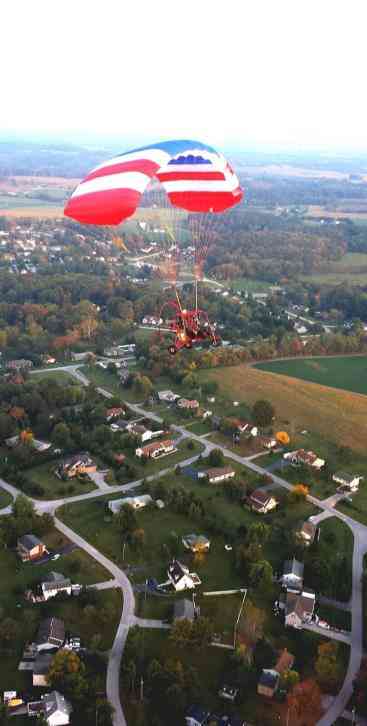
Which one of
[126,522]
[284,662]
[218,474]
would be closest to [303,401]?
[218,474]

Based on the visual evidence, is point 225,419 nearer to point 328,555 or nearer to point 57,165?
point 328,555

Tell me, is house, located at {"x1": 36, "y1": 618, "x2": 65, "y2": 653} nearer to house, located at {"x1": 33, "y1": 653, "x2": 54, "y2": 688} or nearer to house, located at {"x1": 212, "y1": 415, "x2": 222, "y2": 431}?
house, located at {"x1": 33, "y1": 653, "x2": 54, "y2": 688}

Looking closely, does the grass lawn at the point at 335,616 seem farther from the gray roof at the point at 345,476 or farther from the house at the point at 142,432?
the house at the point at 142,432

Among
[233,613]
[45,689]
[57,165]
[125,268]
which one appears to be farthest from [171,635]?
[57,165]

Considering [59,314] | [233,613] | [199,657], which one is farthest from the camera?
[59,314]

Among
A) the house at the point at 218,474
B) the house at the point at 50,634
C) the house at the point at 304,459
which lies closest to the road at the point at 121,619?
the house at the point at 50,634

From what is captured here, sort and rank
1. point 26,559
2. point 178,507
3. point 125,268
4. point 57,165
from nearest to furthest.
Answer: point 26,559 < point 178,507 < point 125,268 < point 57,165

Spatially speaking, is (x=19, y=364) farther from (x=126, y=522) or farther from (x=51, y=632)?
(x=51, y=632)
